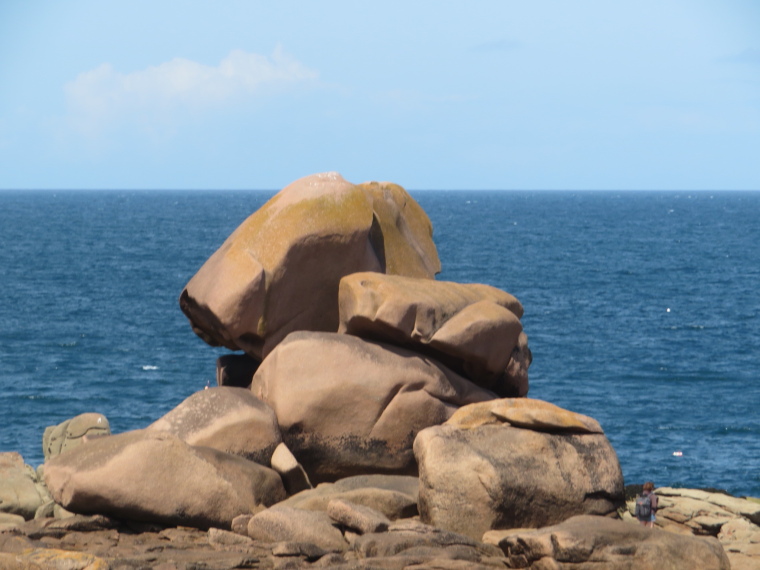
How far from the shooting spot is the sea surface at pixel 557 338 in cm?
3819

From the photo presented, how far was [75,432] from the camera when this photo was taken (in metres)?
22.4

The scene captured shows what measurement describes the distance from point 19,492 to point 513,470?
8.97 m

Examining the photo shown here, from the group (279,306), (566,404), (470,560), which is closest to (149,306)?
(566,404)

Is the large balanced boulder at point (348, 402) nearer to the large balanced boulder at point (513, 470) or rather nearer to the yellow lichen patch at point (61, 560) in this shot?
the large balanced boulder at point (513, 470)

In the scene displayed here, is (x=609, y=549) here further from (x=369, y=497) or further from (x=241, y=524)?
(x=241, y=524)

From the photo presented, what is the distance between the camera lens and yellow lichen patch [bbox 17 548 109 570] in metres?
13.4

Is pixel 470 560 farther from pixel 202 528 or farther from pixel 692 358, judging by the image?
pixel 692 358

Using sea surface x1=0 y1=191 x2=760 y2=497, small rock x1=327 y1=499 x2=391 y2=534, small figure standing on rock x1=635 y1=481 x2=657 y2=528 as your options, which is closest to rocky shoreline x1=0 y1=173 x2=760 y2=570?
small rock x1=327 y1=499 x2=391 y2=534

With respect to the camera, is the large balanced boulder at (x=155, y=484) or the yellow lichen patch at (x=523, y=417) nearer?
the large balanced boulder at (x=155, y=484)

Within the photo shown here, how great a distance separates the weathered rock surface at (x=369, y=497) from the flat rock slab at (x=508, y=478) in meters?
0.48

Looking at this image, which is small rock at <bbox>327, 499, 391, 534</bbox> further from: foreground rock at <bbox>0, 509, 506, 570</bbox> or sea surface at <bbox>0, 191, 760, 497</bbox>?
sea surface at <bbox>0, 191, 760, 497</bbox>

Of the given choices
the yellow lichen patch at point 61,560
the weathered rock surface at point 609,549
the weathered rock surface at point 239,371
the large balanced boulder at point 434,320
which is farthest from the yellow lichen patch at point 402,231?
the yellow lichen patch at point 61,560

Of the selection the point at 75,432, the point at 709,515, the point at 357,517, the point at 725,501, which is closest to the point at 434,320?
the point at 357,517

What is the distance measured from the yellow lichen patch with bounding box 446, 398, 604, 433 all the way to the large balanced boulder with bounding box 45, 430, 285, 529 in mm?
3962
